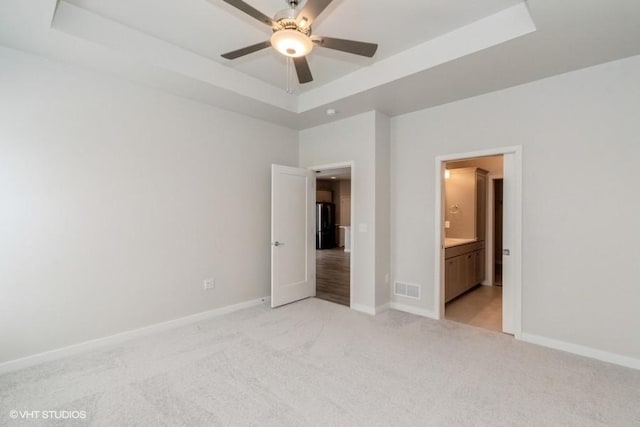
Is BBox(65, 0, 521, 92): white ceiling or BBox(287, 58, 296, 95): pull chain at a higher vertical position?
BBox(65, 0, 521, 92): white ceiling

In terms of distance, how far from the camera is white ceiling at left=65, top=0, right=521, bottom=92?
234cm

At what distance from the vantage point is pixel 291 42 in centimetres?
196

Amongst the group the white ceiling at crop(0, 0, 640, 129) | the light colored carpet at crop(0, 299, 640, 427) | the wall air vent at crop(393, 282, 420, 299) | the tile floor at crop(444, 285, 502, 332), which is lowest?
the tile floor at crop(444, 285, 502, 332)

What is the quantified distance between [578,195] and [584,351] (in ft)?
4.81

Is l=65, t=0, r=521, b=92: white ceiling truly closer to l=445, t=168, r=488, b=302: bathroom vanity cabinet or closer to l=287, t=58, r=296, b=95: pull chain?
l=287, t=58, r=296, b=95: pull chain

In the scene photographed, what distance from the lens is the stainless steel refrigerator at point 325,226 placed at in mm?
10477

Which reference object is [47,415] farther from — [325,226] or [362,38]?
[325,226]

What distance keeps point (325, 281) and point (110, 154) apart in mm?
4052

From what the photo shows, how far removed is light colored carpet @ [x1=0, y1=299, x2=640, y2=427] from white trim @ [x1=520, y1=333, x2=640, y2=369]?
4.4 inches

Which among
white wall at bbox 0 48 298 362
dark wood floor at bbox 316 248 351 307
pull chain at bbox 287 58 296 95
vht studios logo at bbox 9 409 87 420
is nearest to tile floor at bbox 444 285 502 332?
dark wood floor at bbox 316 248 351 307

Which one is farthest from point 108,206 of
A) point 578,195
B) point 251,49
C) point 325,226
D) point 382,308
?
point 325,226

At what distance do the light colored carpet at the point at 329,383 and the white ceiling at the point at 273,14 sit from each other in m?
2.95

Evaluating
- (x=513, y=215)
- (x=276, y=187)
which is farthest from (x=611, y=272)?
(x=276, y=187)

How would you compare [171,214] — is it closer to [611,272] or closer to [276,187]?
[276,187]
